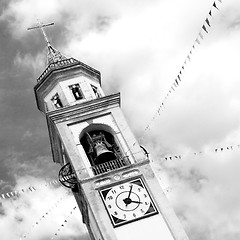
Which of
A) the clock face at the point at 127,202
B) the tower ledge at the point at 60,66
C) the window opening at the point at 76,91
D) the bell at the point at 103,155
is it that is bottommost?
the clock face at the point at 127,202

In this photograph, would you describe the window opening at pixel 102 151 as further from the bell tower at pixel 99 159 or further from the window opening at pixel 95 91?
the window opening at pixel 95 91

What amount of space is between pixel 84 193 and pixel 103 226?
1.82m

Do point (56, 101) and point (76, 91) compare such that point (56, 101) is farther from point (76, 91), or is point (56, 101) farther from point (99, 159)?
point (99, 159)

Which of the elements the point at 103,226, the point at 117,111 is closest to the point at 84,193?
the point at 103,226

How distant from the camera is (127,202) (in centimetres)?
2172

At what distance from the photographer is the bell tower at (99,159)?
833 inches

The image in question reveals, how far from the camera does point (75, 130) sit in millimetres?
24547

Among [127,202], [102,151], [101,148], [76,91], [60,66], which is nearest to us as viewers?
[127,202]

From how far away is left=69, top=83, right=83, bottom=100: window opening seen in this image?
26.3 m

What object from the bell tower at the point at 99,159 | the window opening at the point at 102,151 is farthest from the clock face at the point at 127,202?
the window opening at the point at 102,151

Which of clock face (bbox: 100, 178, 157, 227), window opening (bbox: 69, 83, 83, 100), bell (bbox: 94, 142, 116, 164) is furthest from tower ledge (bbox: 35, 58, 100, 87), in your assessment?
clock face (bbox: 100, 178, 157, 227)

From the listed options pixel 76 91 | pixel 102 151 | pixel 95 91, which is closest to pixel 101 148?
pixel 102 151

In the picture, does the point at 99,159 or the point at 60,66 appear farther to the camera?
the point at 60,66

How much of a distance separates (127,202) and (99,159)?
9.09 feet
